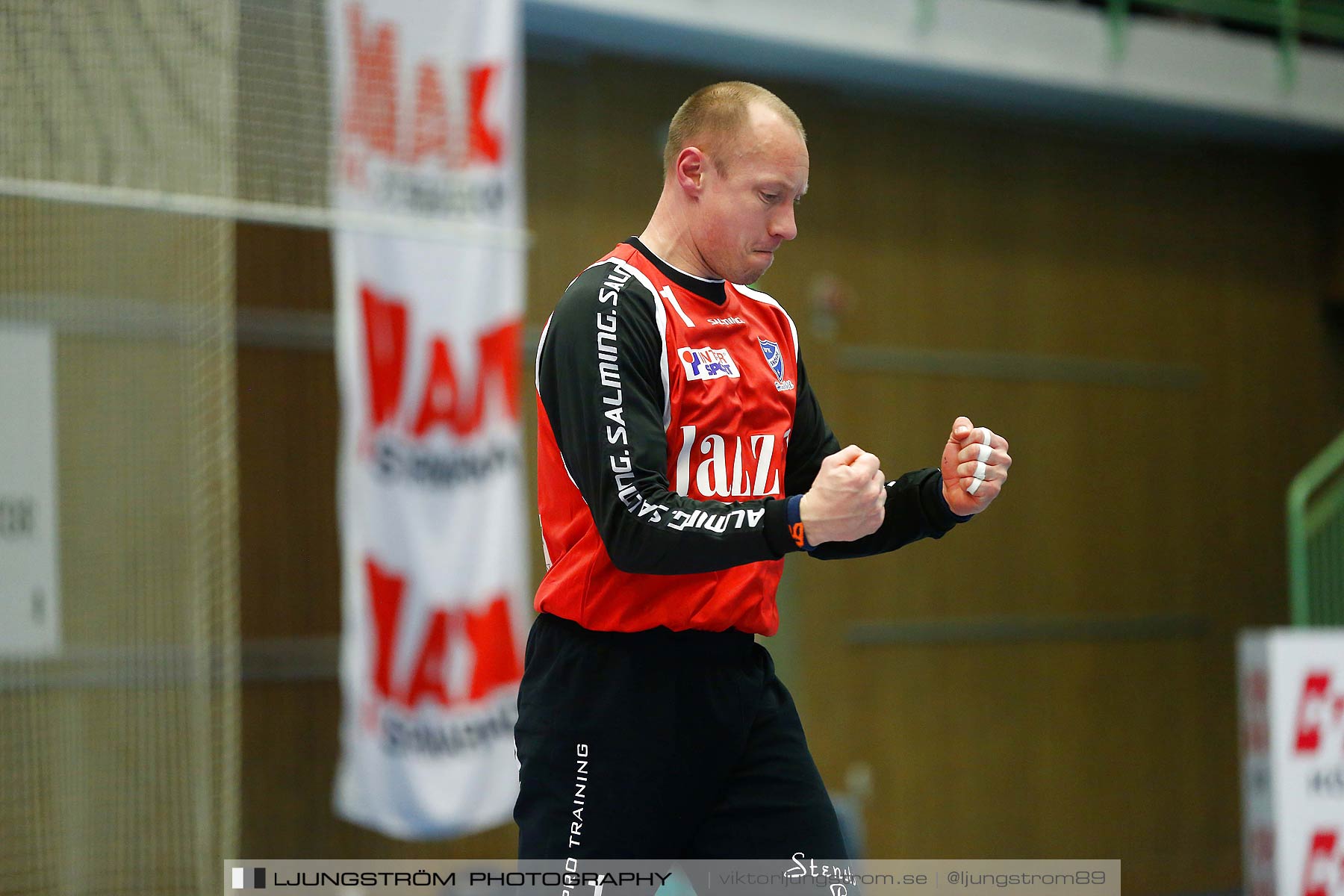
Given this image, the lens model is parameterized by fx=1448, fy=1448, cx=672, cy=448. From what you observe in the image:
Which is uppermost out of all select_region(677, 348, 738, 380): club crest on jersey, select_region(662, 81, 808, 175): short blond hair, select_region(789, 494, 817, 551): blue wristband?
select_region(662, 81, 808, 175): short blond hair

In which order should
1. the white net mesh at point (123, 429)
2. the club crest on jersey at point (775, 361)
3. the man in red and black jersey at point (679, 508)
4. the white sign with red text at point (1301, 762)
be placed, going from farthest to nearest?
the white sign with red text at point (1301, 762) < the white net mesh at point (123, 429) < the club crest on jersey at point (775, 361) < the man in red and black jersey at point (679, 508)

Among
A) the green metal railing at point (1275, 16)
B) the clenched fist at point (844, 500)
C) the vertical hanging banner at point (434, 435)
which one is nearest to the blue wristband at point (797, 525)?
the clenched fist at point (844, 500)

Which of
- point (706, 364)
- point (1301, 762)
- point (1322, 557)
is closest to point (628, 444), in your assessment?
point (706, 364)

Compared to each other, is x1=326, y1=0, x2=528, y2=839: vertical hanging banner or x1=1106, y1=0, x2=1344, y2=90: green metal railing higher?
x1=1106, y1=0, x2=1344, y2=90: green metal railing

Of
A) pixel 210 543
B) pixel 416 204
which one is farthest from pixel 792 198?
pixel 210 543

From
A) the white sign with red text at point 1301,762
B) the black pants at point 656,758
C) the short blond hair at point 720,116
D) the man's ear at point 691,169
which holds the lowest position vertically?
the white sign with red text at point 1301,762

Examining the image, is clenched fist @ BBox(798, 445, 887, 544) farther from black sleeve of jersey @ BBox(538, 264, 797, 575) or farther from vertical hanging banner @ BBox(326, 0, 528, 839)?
vertical hanging banner @ BBox(326, 0, 528, 839)

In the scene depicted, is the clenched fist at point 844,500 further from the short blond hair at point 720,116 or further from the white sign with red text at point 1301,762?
the white sign with red text at point 1301,762

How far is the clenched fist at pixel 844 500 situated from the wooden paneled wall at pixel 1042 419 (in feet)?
17.0

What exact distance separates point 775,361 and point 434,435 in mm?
3145

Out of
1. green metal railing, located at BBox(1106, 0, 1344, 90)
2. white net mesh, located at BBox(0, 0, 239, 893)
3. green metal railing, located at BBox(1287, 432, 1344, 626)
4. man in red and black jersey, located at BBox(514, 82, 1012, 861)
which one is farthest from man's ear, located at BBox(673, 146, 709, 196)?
green metal railing, located at BBox(1106, 0, 1344, 90)

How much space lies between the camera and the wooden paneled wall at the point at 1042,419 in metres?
8.20

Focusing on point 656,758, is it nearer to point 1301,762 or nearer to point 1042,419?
point 1301,762

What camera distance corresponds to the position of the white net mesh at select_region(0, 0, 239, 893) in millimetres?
4594
